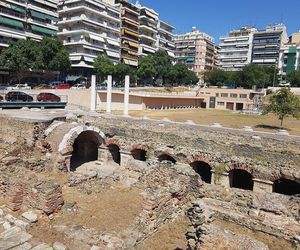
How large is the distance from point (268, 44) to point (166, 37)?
31.9 metres

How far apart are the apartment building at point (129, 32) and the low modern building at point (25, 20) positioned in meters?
16.3

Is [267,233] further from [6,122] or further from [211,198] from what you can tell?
[6,122]

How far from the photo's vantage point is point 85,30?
63.3m

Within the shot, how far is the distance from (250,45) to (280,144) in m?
93.2

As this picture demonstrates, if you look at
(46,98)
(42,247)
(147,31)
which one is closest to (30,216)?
(42,247)

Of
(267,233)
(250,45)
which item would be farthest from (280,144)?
(250,45)

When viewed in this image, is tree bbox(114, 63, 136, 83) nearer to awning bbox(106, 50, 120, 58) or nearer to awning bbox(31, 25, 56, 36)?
awning bbox(106, 50, 120, 58)

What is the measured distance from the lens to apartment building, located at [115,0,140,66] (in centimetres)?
7400

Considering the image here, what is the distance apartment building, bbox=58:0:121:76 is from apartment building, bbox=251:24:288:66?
5079cm

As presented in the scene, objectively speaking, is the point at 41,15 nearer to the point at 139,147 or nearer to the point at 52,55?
the point at 52,55

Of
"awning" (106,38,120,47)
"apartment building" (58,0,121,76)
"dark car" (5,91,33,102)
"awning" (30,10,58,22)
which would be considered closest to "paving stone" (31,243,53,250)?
"dark car" (5,91,33,102)

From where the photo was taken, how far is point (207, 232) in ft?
24.2

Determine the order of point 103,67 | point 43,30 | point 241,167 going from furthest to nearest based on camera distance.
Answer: point 43,30, point 103,67, point 241,167

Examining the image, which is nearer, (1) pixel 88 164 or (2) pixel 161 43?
(1) pixel 88 164
